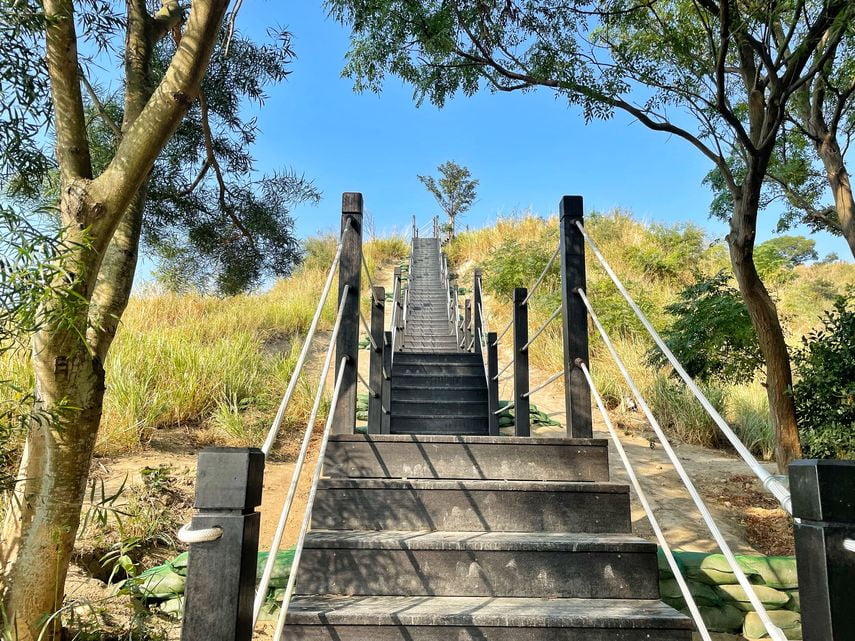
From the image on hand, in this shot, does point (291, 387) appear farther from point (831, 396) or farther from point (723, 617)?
point (831, 396)

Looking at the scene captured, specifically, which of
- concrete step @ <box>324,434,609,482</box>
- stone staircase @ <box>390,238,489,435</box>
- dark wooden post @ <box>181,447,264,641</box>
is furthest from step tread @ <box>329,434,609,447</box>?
stone staircase @ <box>390,238,489,435</box>

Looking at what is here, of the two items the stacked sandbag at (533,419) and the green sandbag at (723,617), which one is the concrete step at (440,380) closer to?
the stacked sandbag at (533,419)

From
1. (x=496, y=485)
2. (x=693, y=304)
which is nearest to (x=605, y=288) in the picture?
(x=693, y=304)

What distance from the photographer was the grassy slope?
630 cm

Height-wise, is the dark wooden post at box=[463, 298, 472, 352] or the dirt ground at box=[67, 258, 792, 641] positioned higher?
the dark wooden post at box=[463, 298, 472, 352]

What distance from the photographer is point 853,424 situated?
3.49 m

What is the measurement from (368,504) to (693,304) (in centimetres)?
403

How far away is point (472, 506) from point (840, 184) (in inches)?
189

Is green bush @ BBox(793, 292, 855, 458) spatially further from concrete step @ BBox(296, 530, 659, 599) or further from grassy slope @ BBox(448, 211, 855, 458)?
concrete step @ BBox(296, 530, 659, 599)

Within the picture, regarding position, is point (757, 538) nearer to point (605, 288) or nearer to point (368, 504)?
point (368, 504)

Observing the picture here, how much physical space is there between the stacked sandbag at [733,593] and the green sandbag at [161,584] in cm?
229

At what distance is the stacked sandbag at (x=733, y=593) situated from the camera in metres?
2.56

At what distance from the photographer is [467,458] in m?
2.39

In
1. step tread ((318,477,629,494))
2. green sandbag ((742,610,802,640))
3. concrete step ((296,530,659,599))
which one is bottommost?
green sandbag ((742,610,802,640))
